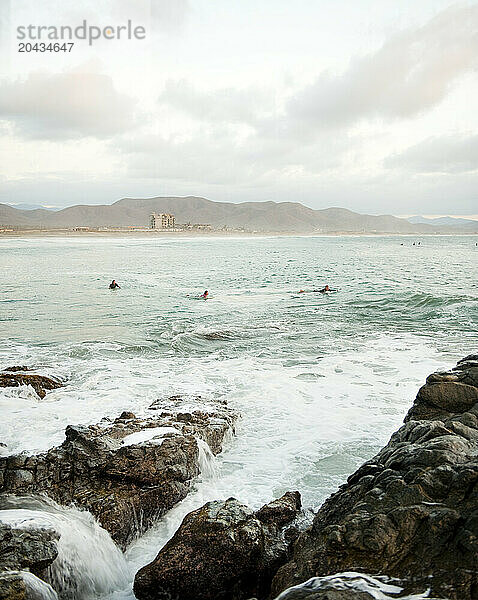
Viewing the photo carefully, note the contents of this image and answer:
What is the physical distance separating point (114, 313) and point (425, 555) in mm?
18093

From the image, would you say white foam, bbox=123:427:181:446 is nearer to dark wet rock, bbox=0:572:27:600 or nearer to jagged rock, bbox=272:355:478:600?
dark wet rock, bbox=0:572:27:600

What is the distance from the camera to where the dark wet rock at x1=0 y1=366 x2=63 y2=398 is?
10287mm

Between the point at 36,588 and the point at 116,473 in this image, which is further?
the point at 116,473

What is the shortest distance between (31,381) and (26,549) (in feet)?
20.5

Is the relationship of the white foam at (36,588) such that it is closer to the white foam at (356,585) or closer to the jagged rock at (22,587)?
the jagged rock at (22,587)

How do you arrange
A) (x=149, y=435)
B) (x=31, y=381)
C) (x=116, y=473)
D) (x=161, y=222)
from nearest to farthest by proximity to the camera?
(x=116, y=473) → (x=149, y=435) → (x=31, y=381) → (x=161, y=222)

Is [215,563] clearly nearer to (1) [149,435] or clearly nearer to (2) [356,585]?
(2) [356,585]

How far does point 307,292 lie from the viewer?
28.0m

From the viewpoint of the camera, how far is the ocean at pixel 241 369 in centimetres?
730

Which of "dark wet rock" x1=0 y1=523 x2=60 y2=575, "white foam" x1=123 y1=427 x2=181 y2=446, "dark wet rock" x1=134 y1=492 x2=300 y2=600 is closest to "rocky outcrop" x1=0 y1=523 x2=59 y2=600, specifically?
"dark wet rock" x1=0 y1=523 x2=60 y2=575

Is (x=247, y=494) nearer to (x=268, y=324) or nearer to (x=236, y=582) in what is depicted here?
(x=236, y=582)

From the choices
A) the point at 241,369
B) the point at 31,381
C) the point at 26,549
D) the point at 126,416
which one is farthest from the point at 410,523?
the point at 31,381

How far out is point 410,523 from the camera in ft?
13.4

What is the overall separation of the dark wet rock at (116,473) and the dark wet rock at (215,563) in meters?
1.13
